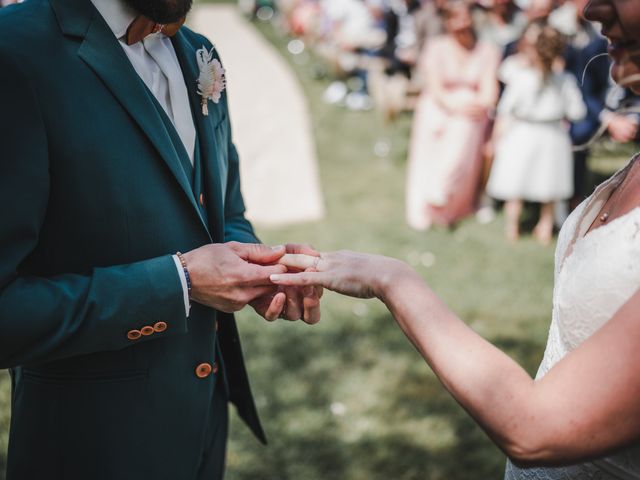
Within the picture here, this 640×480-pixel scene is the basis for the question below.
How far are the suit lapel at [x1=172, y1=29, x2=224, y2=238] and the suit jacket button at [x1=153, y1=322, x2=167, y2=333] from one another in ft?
1.36

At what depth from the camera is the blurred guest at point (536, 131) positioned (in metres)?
6.92

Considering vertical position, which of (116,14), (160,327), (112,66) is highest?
(116,14)

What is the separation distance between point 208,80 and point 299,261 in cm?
64

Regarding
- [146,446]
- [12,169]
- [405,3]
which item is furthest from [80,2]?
[405,3]

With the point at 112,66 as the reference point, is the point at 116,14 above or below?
above

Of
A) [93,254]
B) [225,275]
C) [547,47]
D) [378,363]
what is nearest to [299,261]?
[225,275]

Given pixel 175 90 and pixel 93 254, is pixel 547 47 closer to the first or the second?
pixel 175 90

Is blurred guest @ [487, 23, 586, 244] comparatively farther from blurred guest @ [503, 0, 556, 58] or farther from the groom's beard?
the groom's beard

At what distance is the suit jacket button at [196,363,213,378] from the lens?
2.05 m

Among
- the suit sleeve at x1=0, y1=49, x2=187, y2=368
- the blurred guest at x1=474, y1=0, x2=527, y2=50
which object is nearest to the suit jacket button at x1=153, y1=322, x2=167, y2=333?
the suit sleeve at x1=0, y1=49, x2=187, y2=368

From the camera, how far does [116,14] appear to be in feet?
6.02

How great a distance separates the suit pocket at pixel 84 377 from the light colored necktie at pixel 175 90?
0.66m

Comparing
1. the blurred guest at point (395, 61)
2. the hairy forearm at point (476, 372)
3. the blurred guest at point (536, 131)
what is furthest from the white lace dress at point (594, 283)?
the blurred guest at point (395, 61)

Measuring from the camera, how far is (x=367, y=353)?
16.1 ft
